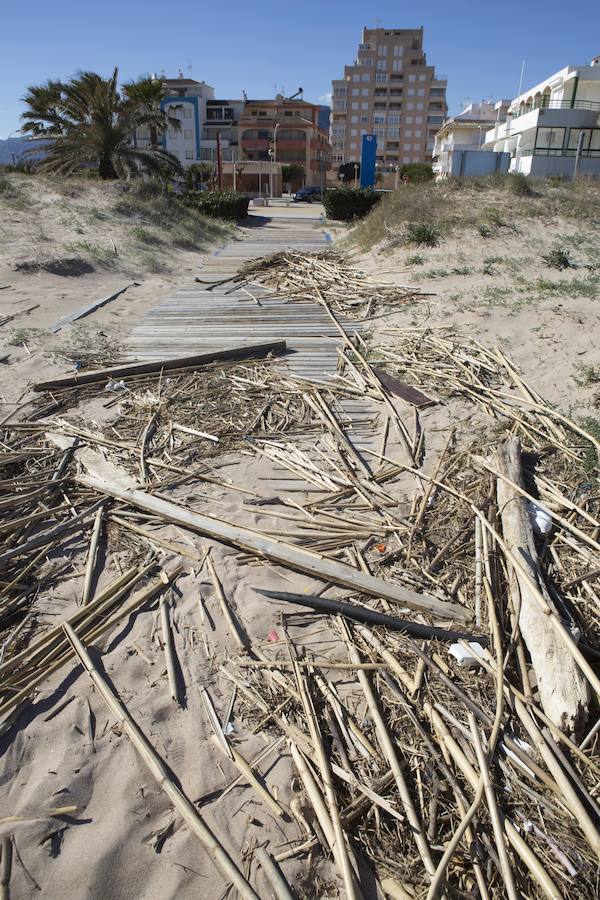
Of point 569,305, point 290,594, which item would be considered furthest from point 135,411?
point 569,305

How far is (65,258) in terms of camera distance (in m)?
11.3

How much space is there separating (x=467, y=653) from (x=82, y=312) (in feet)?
24.8

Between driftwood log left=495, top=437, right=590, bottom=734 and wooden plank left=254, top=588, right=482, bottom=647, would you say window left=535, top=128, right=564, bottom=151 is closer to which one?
driftwood log left=495, top=437, right=590, bottom=734

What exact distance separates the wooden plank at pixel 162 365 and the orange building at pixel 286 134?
71.7 metres

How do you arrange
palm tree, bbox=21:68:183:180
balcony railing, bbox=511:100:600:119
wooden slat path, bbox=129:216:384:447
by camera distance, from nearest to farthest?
wooden slat path, bbox=129:216:384:447 → palm tree, bbox=21:68:183:180 → balcony railing, bbox=511:100:600:119

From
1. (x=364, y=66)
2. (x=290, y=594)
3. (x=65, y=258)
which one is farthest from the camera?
A: (x=364, y=66)

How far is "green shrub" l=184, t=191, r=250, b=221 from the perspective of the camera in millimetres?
22266

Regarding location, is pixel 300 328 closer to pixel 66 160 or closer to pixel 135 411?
pixel 135 411

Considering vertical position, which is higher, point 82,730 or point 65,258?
point 65,258

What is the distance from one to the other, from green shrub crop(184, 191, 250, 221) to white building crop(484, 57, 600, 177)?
26486 mm

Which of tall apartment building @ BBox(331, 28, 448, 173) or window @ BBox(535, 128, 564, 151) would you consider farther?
tall apartment building @ BBox(331, 28, 448, 173)

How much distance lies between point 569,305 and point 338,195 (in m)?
17.3

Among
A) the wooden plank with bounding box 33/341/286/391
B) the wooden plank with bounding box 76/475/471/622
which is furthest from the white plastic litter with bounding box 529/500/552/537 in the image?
the wooden plank with bounding box 33/341/286/391

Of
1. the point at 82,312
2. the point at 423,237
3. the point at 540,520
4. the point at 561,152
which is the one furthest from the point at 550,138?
→ the point at 540,520
